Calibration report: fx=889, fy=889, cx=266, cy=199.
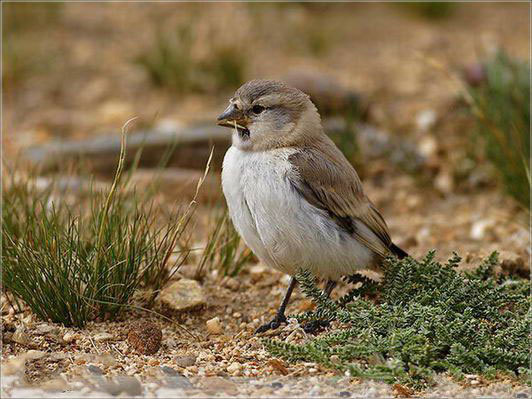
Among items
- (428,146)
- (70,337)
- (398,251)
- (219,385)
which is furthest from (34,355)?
(428,146)

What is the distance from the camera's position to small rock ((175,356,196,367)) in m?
4.14

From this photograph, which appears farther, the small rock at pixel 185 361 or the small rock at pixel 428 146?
the small rock at pixel 428 146

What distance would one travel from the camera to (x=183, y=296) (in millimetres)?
4871

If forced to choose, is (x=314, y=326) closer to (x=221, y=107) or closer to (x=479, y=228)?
(x=479, y=228)

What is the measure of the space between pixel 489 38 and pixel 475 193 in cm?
416

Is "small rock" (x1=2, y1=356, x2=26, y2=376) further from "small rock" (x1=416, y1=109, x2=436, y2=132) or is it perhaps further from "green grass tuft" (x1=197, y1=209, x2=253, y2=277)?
"small rock" (x1=416, y1=109, x2=436, y2=132)

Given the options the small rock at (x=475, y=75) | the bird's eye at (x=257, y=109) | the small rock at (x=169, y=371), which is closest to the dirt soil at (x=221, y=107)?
the small rock at (x=169, y=371)

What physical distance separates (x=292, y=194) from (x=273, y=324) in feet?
2.36

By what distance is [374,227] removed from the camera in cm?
488

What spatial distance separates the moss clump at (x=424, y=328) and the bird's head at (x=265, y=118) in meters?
0.79

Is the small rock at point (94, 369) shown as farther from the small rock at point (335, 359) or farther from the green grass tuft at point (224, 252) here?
the green grass tuft at point (224, 252)

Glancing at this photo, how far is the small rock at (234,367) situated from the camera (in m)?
4.03

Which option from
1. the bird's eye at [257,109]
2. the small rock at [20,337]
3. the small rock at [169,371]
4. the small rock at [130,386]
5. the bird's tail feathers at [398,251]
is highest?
the bird's eye at [257,109]

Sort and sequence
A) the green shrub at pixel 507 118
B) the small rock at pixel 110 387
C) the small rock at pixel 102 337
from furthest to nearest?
the green shrub at pixel 507 118, the small rock at pixel 102 337, the small rock at pixel 110 387
